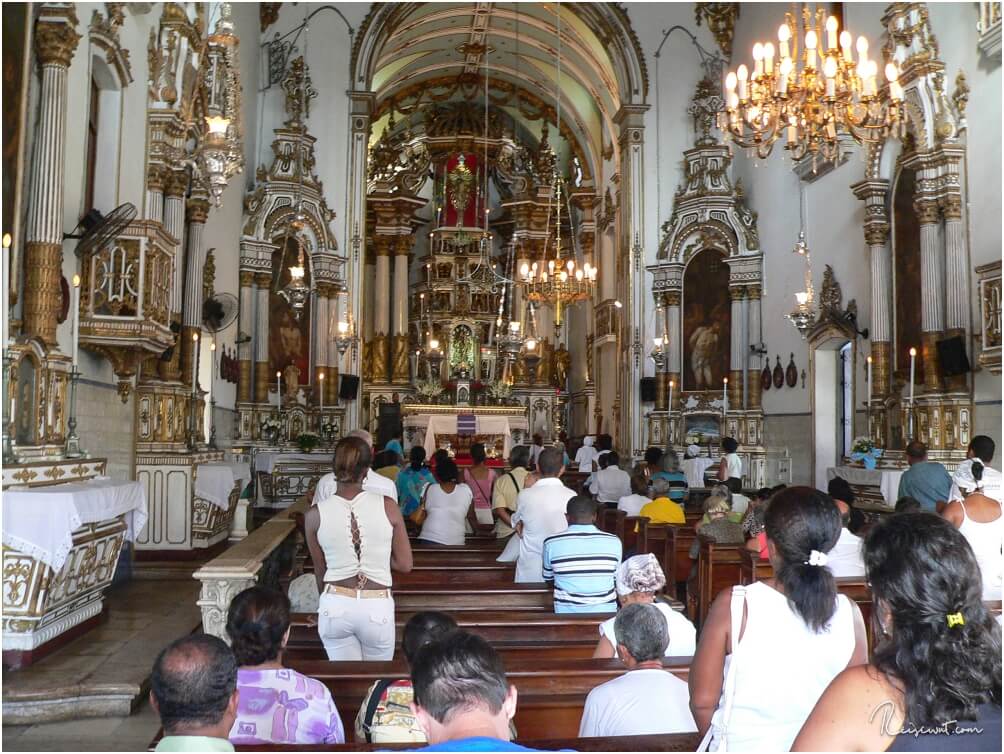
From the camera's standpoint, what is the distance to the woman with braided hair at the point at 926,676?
5.80 feet

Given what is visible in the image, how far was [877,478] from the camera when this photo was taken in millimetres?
11648

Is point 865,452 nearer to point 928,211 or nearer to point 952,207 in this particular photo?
point 928,211

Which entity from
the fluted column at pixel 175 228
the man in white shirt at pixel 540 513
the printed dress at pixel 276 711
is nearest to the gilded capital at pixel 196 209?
the fluted column at pixel 175 228

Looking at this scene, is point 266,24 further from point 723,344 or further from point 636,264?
point 723,344

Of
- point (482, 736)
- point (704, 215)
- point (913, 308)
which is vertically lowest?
point (482, 736)

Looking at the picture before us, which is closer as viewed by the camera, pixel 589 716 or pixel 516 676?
pixel 589 716

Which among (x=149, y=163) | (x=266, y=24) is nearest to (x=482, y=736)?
(x=149, y=163)

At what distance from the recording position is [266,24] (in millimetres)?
17891

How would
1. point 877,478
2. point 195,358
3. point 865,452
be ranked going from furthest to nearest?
point 865,452 < point 877,478 < point 195,358

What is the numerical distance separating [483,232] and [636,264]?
7.93 m

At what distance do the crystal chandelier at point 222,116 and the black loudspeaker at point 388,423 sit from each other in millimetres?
14057

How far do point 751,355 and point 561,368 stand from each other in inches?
325

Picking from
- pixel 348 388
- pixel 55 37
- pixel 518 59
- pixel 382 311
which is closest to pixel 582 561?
pixel 55 37

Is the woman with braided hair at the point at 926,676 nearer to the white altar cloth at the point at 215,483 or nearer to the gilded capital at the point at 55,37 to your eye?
the gilded capital at the point at 55,37
